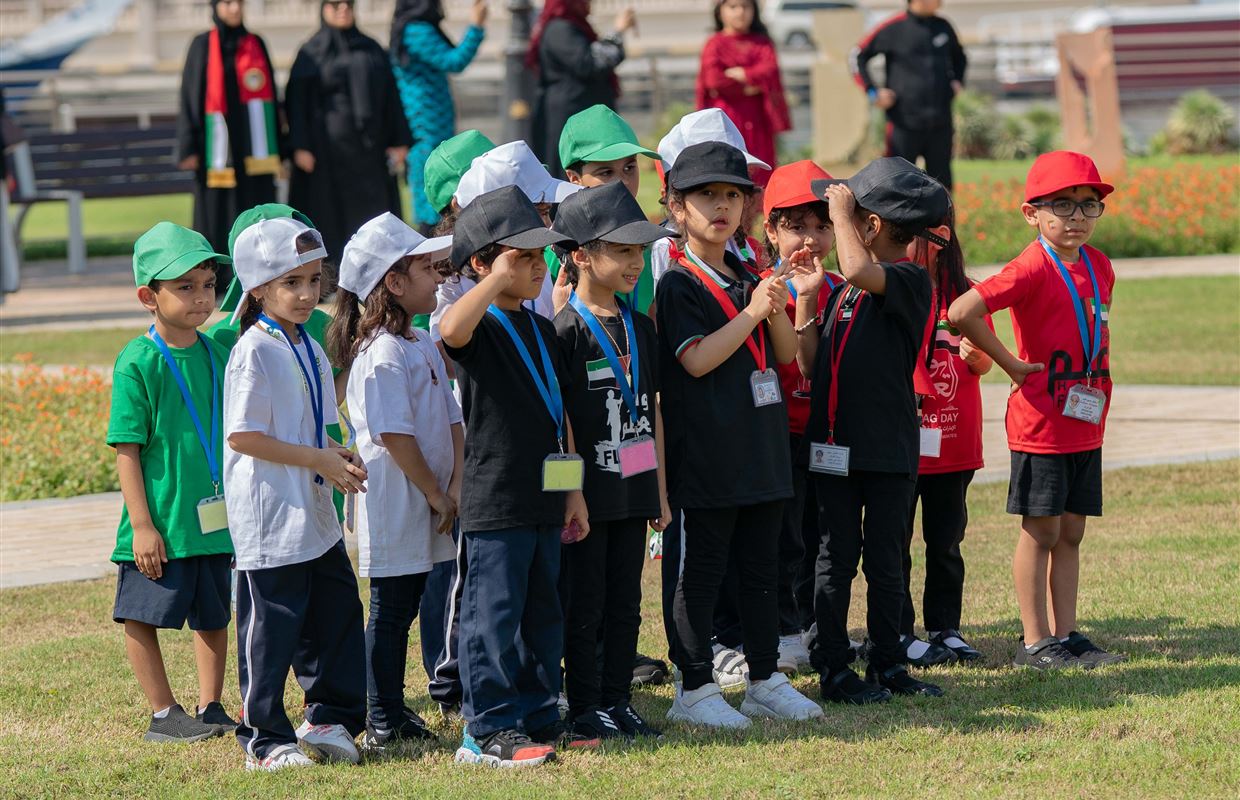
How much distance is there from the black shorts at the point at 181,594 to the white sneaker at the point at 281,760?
58 centimetres

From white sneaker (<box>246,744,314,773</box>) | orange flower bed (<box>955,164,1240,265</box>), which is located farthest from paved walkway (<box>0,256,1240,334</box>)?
white sneaker (<box>246,744,314,773</box>)

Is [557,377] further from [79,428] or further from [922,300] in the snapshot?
[79,428]

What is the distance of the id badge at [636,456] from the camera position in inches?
196

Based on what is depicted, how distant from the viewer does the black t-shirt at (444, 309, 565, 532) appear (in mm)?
4855

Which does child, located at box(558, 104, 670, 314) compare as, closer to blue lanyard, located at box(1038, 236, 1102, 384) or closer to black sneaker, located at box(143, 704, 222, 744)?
blue lanyard, located at box(1038, 236, 1102, 384)

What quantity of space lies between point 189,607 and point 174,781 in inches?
24.7

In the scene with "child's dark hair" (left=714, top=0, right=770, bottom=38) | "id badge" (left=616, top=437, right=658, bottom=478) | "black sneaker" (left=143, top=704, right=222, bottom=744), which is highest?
"child's dark hair" (left=714, top=0, right=770, bottom=38)

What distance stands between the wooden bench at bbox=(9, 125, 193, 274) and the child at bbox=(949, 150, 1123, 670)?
48.7 ft

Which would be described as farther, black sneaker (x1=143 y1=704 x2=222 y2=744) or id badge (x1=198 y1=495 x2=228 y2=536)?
black sneaker (x1=143 y1=704 x2=222 y2=744)

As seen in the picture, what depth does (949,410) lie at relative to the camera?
601 centimetres

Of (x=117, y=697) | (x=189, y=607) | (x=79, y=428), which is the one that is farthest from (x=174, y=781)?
(x=79, y=428)

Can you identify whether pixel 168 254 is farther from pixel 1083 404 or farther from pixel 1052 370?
pixel 1083 404

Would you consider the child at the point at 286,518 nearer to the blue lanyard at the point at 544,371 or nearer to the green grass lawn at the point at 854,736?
the green grass lawn at the point at 854,736

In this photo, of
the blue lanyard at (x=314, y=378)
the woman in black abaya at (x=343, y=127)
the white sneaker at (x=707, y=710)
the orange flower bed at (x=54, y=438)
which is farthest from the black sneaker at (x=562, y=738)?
the woman in black abaya at (x=343, y=127)
